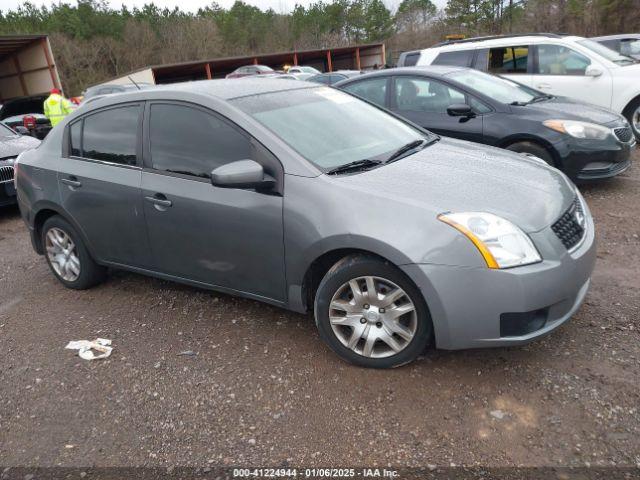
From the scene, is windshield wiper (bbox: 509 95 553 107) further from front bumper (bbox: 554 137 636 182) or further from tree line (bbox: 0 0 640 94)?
tree line (bbox: 0 0 640 94)

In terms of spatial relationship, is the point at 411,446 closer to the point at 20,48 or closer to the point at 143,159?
the point at 143,159

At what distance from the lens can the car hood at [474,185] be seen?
280 centimetres

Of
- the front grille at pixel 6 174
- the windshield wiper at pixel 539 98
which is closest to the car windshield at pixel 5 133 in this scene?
the front grille at pixel 6 174

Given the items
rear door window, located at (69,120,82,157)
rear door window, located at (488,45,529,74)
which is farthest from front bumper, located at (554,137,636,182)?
rear door window, located at (69,120,82,157)

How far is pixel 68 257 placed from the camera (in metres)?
4.50

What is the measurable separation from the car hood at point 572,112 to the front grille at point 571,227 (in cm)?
309

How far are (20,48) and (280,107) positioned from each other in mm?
25122

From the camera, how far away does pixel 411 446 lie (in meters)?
2.50

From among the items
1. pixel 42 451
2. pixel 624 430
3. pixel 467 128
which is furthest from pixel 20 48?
pixel 624 430

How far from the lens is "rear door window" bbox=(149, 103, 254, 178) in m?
3.34

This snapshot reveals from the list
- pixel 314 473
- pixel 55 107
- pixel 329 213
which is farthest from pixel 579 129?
pixel 55 107

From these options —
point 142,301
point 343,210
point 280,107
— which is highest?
point 280,107

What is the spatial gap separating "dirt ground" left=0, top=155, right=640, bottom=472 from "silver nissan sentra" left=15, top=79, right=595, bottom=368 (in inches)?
11.4

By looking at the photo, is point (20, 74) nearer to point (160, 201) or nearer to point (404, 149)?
point (160, 201)
